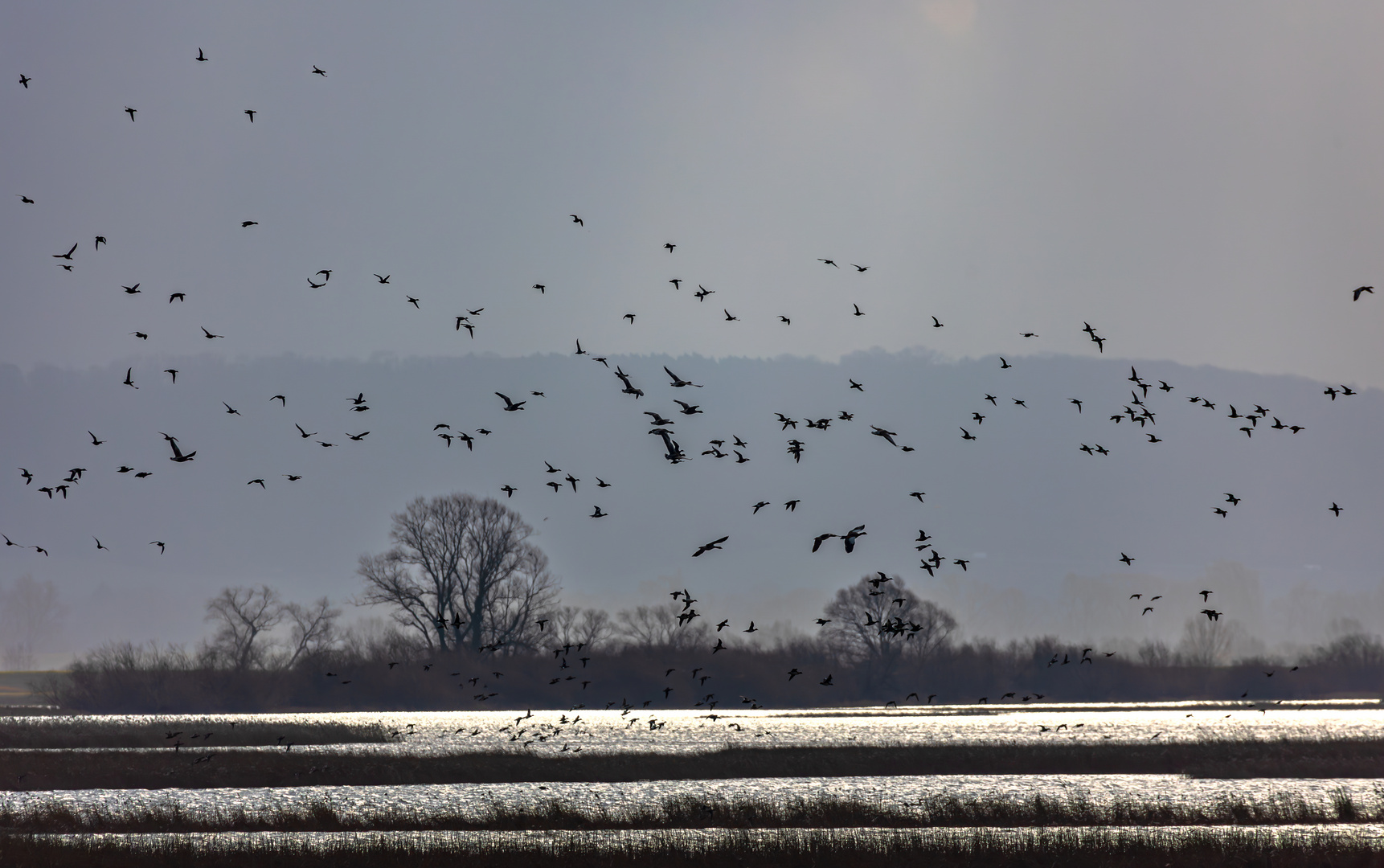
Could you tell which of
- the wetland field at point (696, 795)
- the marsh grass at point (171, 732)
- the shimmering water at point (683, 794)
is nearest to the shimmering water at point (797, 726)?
the marsh grass at point (171, 732)

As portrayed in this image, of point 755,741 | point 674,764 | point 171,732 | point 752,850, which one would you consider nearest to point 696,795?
point 674,764

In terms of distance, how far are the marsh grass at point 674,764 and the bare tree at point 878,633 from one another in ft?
227

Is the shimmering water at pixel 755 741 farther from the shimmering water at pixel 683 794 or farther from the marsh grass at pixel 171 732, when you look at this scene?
the marsh grass at pixel 171 732

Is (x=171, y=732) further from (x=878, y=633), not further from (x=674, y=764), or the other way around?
(x=878, y=633)

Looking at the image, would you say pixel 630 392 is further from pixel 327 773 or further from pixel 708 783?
pixel 327 773

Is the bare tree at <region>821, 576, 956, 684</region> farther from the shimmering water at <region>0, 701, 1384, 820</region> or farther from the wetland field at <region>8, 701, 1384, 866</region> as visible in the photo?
the wetland field at <region>8, 701, 1384, 866</region>

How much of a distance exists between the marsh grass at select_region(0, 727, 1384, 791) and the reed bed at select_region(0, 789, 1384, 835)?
992 cm

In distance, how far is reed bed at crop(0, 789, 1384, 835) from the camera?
127 feet

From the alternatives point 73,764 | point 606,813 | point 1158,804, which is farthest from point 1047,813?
point 73,764

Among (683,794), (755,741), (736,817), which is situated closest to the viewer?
(736,817)

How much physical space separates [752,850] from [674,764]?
24150 mm

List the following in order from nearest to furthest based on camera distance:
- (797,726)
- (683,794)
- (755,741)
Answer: (683,794)
(755,741)
(797,726)

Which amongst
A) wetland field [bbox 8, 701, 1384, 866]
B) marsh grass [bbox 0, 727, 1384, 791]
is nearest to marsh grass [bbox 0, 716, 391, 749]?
wetland field [bbox 8, 701, 1384, 866]

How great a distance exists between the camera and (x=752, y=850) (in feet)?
109
